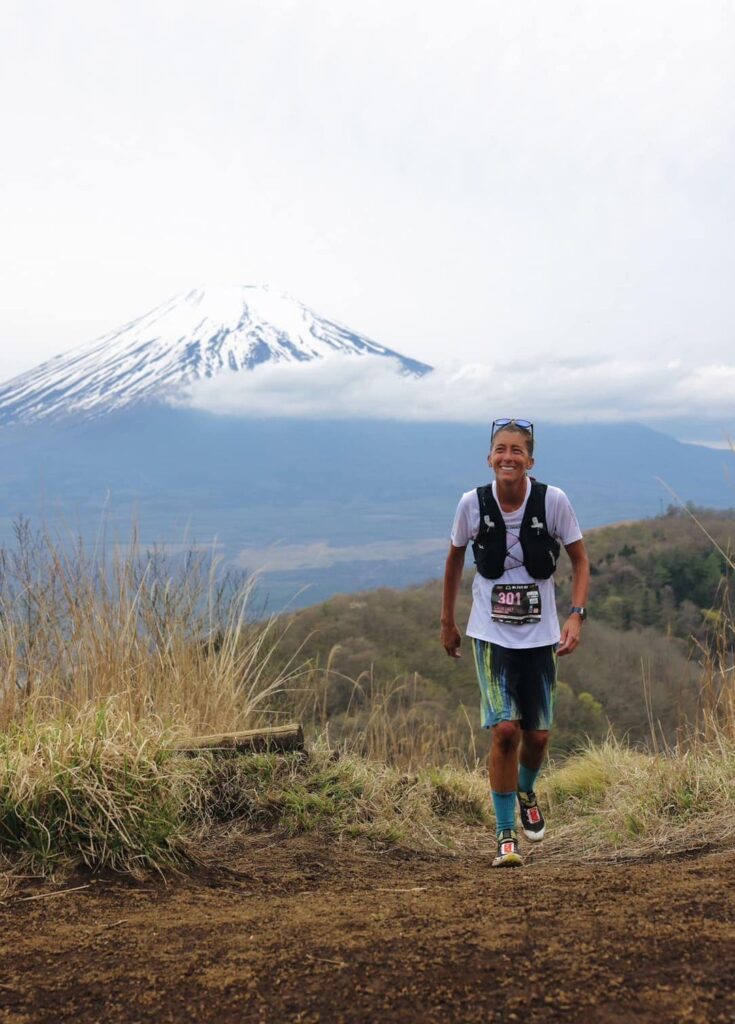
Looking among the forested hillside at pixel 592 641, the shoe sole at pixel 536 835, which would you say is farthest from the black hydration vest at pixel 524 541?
the forested hillside at pixel 592 641

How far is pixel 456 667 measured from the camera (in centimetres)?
2027

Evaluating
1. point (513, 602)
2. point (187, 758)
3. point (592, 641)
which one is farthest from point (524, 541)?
point (592, 641)

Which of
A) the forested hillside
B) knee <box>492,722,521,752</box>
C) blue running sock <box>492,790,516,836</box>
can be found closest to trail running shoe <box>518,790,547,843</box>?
blue running sock <box>492,790,516,836</box>

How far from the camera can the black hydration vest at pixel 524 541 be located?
13.8 feet

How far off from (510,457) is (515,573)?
1.62 feet

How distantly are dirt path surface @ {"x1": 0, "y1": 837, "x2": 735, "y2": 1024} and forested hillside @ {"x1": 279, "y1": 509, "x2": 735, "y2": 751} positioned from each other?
728 centimetres

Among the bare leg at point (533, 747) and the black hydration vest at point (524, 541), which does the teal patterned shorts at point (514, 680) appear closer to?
the bare leg at point (533, 747)

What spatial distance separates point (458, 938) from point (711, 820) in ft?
7.58

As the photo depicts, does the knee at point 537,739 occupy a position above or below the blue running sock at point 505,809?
above

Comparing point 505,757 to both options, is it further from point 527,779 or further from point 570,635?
point 570,635

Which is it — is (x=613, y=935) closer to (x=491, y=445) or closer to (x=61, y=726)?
(x=491, y=445)

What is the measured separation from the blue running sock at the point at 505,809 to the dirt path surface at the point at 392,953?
0.79 metres

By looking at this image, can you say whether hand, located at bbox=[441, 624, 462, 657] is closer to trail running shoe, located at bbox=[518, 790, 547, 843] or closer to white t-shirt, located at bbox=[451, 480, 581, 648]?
white t-shirt, located at bbox=[451, 480, 581, 648]

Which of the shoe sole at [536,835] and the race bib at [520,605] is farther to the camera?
the shoe sole at [536,835]
